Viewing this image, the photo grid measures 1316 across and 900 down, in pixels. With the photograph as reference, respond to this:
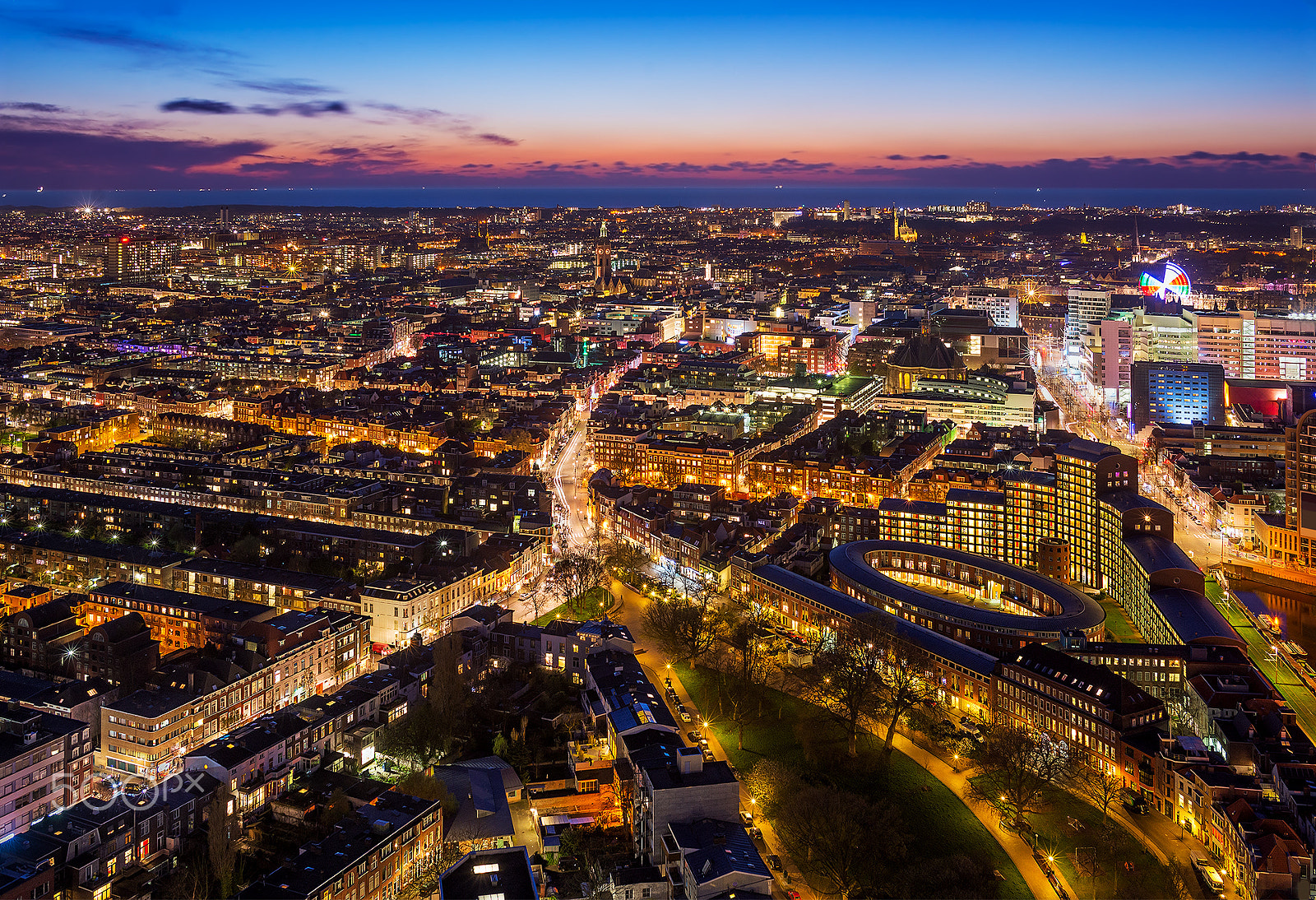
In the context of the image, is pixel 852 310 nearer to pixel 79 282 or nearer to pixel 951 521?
pixel 951 521

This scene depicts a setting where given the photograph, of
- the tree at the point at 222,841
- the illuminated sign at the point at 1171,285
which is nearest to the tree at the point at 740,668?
the tree at the point at 222,841

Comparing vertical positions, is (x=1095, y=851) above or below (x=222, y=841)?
below

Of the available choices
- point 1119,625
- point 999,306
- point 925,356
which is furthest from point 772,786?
point 999,306

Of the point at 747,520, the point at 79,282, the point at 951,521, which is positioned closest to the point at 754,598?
the point at 747,520

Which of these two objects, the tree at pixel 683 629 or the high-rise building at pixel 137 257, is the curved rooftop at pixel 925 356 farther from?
the high-rise building at pixel 137 257

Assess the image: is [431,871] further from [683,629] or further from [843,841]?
[683,629]
